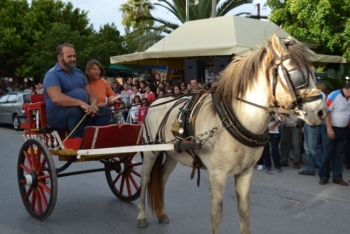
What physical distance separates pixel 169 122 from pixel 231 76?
3.62ft

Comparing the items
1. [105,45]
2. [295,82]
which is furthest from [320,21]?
[295,82]

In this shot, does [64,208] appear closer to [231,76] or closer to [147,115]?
[147,115]

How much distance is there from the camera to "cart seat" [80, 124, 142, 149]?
17.6ft

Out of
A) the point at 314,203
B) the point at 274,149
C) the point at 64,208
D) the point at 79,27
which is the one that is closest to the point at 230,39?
the point at 274,149

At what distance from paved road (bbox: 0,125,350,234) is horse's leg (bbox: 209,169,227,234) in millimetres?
1028

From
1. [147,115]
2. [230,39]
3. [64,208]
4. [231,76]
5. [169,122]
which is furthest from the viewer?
[230,39]

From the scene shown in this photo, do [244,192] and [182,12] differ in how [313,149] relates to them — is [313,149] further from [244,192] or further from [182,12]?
[182,12]

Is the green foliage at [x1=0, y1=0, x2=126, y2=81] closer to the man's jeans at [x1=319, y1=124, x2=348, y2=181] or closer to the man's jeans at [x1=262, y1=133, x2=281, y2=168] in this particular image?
the man's jeans at [x1=262, y1=133, x2=281, y2=168]

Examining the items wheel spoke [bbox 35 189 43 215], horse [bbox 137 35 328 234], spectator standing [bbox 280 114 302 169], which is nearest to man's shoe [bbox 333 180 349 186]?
spectator standing [bbox 280 114 302 169]

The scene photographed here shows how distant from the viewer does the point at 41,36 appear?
26.3m

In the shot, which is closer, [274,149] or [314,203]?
[314,203]

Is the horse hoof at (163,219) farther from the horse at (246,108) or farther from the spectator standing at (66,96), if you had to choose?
the spectator standing at (66,96)

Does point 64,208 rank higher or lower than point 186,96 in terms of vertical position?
lower

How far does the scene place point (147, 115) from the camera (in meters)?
5.65
